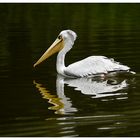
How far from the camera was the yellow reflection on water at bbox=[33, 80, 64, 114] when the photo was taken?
920 cm

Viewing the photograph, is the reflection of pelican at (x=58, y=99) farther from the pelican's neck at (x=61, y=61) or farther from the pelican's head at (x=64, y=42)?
the pelican's head at (x=64, y=42)

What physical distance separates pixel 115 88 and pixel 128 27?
28.3 feet

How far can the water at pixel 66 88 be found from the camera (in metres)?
8.09

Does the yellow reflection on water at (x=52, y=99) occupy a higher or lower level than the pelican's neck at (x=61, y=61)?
lower

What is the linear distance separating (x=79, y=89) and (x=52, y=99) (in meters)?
0.73

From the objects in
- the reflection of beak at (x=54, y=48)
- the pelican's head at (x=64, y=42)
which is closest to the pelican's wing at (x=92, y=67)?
the pelican's head at (x=64, y=42)

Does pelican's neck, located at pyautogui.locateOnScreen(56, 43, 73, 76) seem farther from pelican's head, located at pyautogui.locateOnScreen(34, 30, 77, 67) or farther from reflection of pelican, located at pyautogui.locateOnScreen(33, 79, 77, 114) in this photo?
reflection of pelican, located at pyautogui.locateOnScreen(33, 79, 77, 114)

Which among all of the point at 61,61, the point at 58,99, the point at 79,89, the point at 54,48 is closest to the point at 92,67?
the point at 61,61

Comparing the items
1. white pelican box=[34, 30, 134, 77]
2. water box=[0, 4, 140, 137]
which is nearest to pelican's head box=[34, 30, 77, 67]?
water box=[0, 4, 140, 137]

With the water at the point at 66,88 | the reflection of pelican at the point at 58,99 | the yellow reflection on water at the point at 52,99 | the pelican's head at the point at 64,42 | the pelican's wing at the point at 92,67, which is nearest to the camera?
the water at the point at 66,88

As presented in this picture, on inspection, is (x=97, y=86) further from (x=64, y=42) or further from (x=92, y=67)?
(x=64, y=42)

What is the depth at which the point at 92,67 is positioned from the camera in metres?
12.0

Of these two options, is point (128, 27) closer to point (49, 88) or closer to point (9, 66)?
point (9, 66)

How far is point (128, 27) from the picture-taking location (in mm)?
18938
